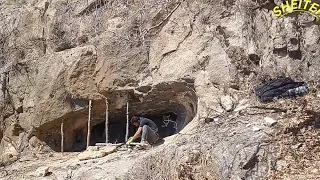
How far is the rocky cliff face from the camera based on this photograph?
6852 mm

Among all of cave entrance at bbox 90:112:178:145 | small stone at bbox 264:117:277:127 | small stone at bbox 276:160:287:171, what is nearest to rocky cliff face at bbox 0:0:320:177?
cave entrance at bbox 90:112:178:145

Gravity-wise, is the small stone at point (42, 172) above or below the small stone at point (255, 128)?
below

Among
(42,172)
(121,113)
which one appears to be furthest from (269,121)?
(121,113)

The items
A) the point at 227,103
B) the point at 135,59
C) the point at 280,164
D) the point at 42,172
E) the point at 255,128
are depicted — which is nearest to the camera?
the point at 280,164

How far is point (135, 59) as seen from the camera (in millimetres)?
7953

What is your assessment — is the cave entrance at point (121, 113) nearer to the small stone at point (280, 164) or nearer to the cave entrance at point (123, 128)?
the cave entrance at point (123, 128)

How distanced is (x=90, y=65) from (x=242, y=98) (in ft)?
9.25

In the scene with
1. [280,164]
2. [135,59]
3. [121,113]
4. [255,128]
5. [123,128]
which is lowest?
[123,128]

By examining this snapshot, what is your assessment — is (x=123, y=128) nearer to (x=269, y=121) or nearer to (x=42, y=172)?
(x=42, y=172)

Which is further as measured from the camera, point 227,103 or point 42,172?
point 42,172

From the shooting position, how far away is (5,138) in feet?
29.2

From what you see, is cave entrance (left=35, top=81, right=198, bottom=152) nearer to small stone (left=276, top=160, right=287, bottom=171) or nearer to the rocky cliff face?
the rocky cliff face

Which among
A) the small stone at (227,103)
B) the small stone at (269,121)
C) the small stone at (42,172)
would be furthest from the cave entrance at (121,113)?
the small stone at (269,121)

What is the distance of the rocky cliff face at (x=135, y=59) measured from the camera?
685 cm
